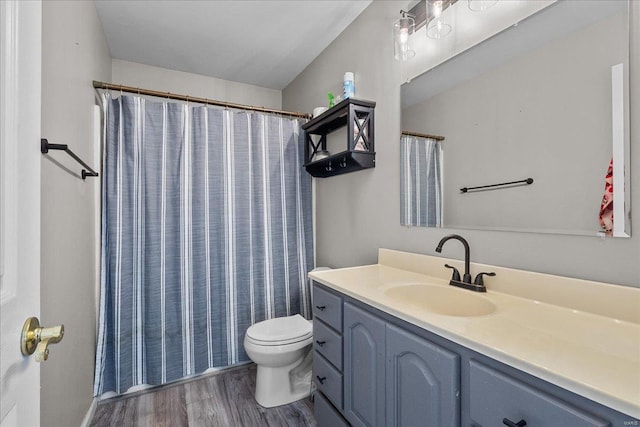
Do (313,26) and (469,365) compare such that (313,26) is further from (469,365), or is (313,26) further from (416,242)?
(469,365)

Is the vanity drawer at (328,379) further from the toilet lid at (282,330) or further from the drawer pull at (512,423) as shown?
the drawer pull at (512,423)

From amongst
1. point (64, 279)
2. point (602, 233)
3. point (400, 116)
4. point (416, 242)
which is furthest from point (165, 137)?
point (602, 233)

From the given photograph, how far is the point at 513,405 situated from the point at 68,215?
1.73 meters

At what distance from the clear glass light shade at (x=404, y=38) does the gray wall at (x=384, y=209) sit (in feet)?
0.18

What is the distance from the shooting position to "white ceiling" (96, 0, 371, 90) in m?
1.89

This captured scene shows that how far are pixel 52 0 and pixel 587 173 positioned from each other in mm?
2018

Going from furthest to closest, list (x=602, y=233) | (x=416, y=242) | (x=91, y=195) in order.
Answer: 1. (x=91, y=195)
2. (x=416, y=242)
3. (x=602, y=233)

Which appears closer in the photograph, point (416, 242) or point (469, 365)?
point (469, 365)

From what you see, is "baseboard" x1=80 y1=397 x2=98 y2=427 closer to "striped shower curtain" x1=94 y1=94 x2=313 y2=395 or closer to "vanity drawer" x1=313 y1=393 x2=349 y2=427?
"striped shower curtain" x1=94 y1=94 x2=313 y2=395

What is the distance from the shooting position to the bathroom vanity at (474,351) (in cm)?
62

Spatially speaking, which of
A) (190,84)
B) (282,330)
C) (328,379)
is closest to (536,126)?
(328,379)

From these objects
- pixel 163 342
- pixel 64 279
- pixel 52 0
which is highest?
pixel 52 0

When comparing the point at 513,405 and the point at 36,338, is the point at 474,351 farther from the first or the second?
the point at 36,338

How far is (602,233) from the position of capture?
929 millimetres
